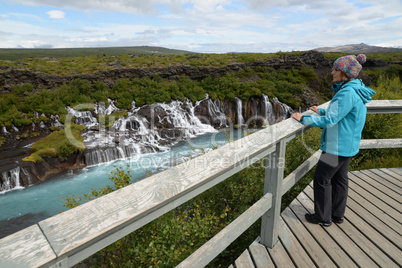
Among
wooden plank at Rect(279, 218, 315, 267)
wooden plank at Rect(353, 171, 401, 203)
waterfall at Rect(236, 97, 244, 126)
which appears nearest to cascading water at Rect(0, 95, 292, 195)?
waterfall at Rect(236, 97, 244, 126)

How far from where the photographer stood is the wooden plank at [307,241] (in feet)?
8.30

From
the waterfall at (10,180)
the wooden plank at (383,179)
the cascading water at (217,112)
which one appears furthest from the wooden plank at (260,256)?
the cascading water at (217,112)

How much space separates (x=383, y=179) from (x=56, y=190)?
516 inches

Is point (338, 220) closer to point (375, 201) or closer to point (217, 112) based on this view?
point (375, 201)

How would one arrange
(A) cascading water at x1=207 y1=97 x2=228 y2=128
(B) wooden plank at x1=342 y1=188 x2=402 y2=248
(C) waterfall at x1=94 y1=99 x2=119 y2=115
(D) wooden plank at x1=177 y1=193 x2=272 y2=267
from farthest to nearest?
(A) cascading water at x1=207 y1=97 x2=228 y2=128
(C) waterfall at x1=94 y1=99 x2=119 y2=115
(B) wooden plank at x1=342 y1=188 x2=402 y2=248
(D) wooden plank at x1=177 y1=193 x2=272 y2=267

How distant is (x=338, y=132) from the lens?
2.79 m

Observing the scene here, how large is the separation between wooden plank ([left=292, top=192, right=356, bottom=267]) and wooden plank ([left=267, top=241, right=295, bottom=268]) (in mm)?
465

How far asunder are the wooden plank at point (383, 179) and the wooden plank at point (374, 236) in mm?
1311

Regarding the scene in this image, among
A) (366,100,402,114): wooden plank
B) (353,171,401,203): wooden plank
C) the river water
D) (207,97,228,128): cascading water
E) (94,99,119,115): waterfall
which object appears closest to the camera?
(353,171,401,203): wooden plank

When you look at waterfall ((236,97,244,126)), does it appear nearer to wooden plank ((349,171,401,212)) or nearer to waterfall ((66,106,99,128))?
waterfall ((66,106,99,128))

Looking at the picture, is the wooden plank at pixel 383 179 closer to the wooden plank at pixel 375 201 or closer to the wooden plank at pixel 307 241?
the wooden plank at pixel 375 201

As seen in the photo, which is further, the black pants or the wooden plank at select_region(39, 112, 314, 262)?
the black pants

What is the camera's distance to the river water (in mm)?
10344

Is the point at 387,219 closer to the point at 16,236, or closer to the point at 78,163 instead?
the point at 16,236
